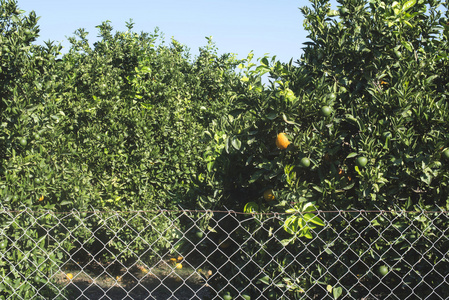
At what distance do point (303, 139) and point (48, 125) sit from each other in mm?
1983

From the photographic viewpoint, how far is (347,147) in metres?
2.95

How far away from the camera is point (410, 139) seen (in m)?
2.67

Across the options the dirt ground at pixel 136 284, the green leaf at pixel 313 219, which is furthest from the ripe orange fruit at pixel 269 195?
the dirt ground at pixel 136 284

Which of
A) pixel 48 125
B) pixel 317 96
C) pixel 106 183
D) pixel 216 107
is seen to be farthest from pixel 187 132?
pixel 317 96

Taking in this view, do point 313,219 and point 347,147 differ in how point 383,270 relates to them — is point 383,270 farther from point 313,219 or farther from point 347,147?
point 347,147

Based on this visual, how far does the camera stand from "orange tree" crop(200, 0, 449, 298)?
8.87ft

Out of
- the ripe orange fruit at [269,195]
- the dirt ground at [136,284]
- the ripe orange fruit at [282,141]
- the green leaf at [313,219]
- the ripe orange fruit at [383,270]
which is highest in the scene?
the ripe orange fruit at [282,141]

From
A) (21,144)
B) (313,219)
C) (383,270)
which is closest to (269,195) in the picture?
(313,219)

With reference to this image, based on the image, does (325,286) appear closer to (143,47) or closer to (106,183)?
(106,183)

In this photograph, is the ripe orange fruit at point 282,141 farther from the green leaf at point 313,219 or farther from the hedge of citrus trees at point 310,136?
the green leaf at point 313,219

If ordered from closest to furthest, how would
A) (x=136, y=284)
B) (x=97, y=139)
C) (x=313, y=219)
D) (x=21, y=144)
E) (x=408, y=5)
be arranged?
(x=313, y=219) → (x=408, y=5) → (x=21, y=144) → (x=97, y=139) → (x=136, y=284)

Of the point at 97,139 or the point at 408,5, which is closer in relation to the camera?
the point at 408,5

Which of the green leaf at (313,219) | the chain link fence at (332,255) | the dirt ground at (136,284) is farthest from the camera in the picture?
the dirt ground at (136,284)

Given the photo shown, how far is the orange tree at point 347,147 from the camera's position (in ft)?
8.87
